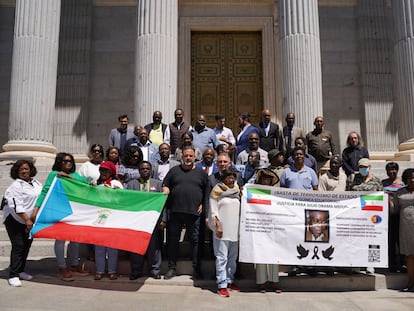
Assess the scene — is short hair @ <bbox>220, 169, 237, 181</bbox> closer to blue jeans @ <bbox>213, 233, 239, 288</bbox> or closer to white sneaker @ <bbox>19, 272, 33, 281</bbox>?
blue jeans @ <bbox>213, 233, 239, 288</bbox>

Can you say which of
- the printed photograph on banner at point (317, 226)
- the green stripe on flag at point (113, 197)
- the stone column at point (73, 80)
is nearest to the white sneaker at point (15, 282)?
the green stripe on flag at point (113, 197)

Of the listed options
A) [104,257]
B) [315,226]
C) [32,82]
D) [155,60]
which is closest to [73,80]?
[32,82]

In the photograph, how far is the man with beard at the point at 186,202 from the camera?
6996mm

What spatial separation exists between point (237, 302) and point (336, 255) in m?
1.95

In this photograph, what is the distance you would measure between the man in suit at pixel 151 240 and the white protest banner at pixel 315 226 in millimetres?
1449

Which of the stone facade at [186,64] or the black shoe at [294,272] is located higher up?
the stone facade at [186,64]

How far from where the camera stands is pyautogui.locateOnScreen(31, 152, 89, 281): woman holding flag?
6.89 meters

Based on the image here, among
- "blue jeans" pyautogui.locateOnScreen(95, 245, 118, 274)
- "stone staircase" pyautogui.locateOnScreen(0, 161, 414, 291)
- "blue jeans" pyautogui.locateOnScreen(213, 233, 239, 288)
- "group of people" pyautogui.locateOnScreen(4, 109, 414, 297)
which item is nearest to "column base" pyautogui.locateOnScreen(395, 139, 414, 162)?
"group of people" pyautogui.locateOnScreen(4, 109, 414, 297)

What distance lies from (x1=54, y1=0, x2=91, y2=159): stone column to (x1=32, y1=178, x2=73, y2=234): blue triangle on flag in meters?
9.50

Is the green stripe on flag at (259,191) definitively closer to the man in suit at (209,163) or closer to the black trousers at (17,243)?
the man in suit at (209,163)

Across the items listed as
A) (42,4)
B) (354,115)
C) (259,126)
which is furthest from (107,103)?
(354,115)

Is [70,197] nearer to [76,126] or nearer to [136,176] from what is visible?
[136,176]

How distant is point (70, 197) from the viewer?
7.15 m

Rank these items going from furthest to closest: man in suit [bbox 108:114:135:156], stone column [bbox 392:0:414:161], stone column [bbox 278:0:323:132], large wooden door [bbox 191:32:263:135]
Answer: large wooden door [bbox 191:32:263:135] < stone column [bbox 392:0:414:161] < stone column [bbox 278:0:323:132] < man in suit [bbox 108:114:135:156]
